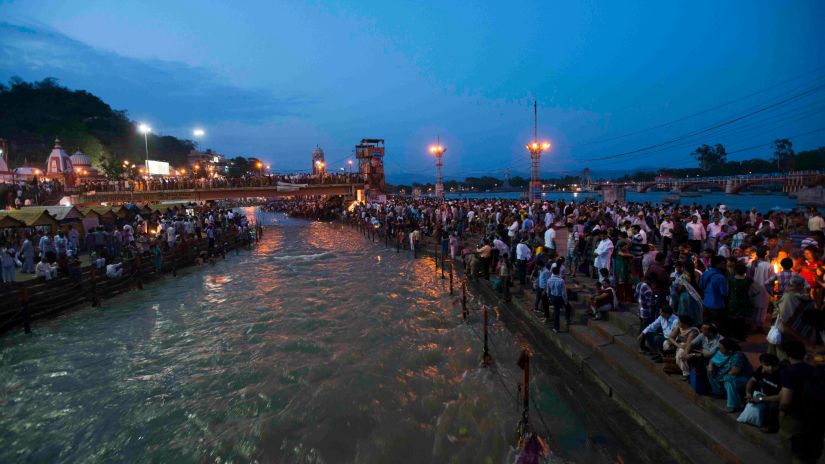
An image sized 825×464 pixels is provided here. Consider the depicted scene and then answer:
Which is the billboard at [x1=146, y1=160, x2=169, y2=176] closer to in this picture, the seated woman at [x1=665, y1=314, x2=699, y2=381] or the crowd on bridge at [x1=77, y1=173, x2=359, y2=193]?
the crowd on bridge at [x1=77, y1=173, x2=359, y2=193]

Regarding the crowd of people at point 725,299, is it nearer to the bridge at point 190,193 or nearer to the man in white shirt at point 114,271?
the man in white shirt at point 114,271

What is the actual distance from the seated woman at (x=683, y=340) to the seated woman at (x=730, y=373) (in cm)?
43

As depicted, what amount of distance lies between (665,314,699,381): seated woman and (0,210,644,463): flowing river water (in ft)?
5.39

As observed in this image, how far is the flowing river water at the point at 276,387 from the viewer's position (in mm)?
6668

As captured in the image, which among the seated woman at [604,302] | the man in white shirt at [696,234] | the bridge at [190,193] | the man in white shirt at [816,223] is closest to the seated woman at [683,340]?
the seated woman at [604,302]

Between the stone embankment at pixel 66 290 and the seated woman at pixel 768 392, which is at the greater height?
the seated woman at pixel 768 392

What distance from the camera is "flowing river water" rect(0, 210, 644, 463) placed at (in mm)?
6668

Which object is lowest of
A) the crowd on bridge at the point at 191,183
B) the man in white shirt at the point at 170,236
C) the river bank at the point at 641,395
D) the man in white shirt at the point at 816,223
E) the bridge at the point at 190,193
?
the river bank at the point at 641,395

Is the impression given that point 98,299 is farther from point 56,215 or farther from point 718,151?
point 718,151

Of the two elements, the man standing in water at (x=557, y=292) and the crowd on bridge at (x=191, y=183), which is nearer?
the man standing in water at (x=557, y=292)

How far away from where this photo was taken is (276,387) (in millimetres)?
8664

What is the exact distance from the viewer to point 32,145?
189 feet

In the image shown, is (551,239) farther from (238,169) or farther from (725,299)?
(238,169)

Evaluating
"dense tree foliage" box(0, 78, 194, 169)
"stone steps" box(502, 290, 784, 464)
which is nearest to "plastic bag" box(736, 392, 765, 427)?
"stone steps" box(502, 290, 784, 464)
